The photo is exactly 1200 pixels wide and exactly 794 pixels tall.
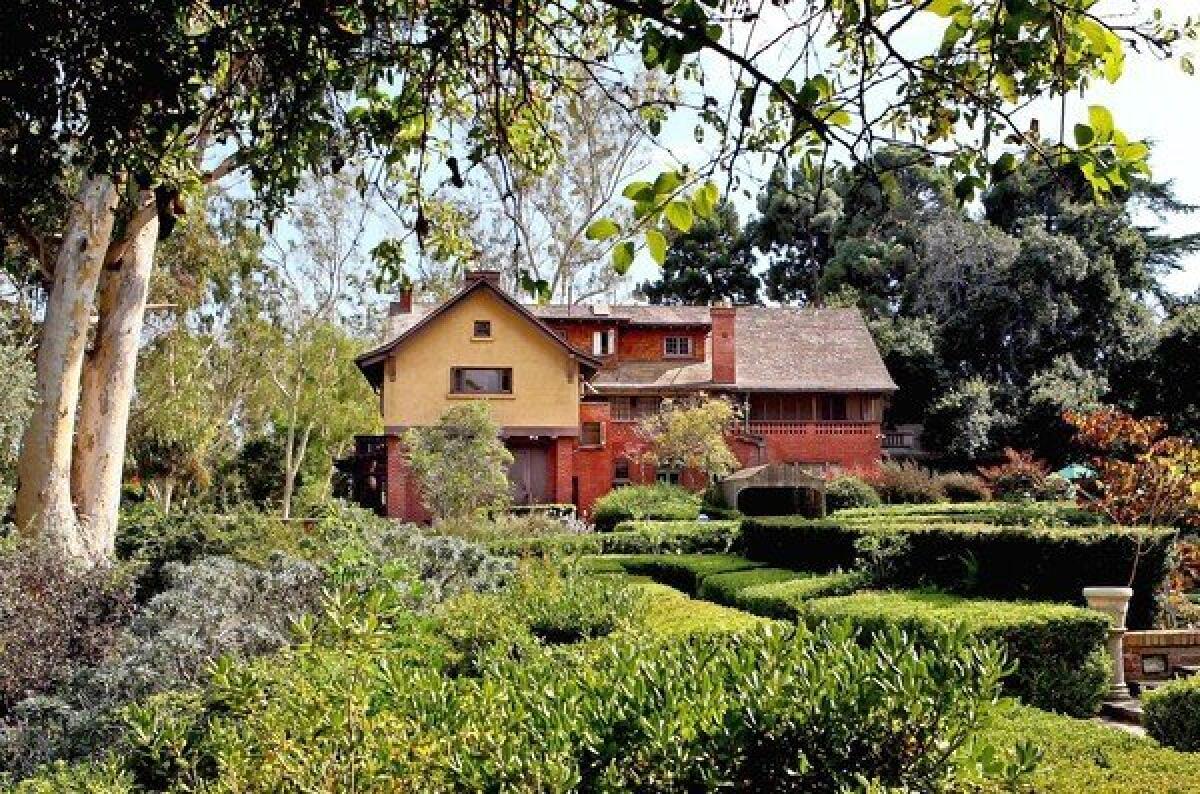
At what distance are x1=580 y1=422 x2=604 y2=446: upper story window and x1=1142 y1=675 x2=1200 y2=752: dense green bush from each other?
31037mm

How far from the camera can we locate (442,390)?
36.4 m

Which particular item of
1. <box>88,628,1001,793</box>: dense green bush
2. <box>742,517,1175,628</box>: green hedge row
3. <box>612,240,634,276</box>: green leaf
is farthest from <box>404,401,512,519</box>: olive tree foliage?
<box>612,240,634,276</box>: green leaf

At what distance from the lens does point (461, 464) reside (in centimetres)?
3044

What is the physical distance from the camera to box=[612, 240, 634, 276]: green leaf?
2.82 m

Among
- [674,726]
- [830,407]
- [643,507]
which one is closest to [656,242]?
[674,726]

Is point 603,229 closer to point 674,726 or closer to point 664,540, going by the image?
point 674,726

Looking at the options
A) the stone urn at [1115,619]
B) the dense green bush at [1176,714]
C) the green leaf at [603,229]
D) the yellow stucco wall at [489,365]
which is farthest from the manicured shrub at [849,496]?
the green leaf at [603,229]

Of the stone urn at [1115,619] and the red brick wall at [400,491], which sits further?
the red brick wall at [400,491]

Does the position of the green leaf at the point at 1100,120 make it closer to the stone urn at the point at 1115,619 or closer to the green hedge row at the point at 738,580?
the green hedge row at the point at 738,580

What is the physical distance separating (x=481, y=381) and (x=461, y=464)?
22.1 feet

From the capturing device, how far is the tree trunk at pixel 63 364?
15.9 metres

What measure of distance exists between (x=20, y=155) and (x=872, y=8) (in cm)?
301

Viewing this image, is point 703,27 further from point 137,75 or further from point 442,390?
point 442,390

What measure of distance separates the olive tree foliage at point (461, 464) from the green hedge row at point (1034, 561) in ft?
52.4
